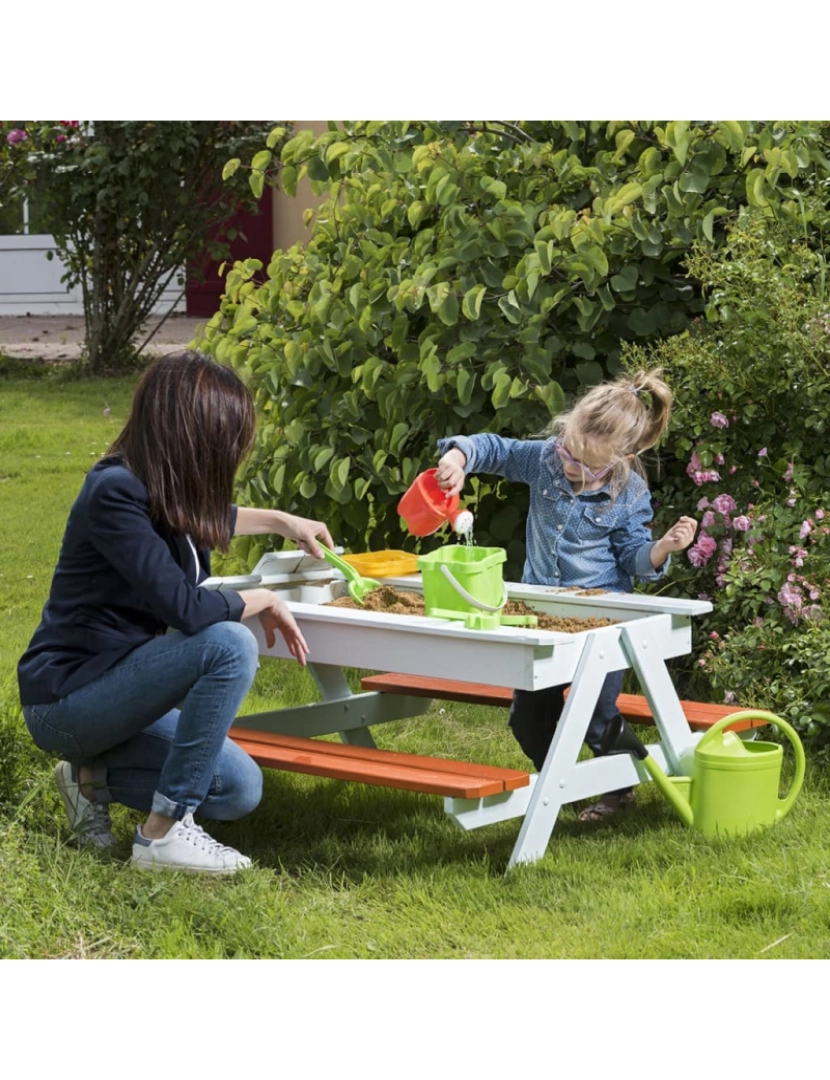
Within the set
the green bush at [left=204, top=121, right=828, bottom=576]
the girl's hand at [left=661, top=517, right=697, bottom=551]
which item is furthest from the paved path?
the girl's hand at [left=661, top=517, right=697, bottom=551]

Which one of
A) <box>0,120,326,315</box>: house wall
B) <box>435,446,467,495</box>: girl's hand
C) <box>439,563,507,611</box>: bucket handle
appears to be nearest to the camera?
<box>439,563,507,611</box>: bucket handle

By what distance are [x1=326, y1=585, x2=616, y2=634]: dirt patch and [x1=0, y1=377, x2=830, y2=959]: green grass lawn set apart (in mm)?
496

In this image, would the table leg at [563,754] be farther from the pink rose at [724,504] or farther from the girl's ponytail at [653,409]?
the pink rose at [724,504]

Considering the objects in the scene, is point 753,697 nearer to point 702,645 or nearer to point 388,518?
point 702,645

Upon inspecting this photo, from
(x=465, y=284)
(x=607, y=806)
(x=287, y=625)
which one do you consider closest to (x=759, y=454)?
(x=465, y=284)

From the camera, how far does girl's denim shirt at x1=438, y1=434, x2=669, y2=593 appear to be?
386cm

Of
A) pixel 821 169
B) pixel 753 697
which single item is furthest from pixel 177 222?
pixel 753 697

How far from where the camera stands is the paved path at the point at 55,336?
12031 mm

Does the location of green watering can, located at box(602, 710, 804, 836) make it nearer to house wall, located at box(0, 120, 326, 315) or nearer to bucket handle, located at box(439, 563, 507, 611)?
bucket handle, located at box(439, 563, 507, 611)

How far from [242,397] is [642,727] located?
1826 millimetres

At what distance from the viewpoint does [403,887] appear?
313 cm

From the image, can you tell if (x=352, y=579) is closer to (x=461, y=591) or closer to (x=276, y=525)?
(x=276, y=525)

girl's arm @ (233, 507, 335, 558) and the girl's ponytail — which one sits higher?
the girl's ponytail

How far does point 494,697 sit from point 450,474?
0.65m
